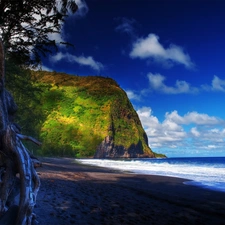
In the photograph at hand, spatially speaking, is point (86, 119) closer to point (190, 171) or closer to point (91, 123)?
point (91, 123)

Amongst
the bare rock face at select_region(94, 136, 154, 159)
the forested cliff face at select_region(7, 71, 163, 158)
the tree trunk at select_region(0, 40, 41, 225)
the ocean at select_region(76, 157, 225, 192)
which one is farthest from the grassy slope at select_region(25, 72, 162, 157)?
the tree trunk at select_region(0, 40, 41, 225)

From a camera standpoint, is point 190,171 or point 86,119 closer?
point 190,171

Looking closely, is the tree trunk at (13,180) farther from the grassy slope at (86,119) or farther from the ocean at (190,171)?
the grassy slope at (86,119)

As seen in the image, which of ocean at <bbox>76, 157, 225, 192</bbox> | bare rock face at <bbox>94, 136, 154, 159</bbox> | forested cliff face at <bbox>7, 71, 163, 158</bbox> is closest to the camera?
ocean at <bbox>76, 157, 225, 192</bbox>

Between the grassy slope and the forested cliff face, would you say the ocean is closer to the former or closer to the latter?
the forested cliff face

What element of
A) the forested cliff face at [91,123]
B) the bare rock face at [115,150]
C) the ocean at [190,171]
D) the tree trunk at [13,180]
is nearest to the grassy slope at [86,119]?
the forested cliff face at [91,123]

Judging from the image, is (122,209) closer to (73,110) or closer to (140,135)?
(73,110)

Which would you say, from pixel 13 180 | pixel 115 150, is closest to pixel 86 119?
pixel 115 150

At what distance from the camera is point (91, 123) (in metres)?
123

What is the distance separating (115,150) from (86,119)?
23.0 meters

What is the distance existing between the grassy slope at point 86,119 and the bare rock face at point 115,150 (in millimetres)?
2315

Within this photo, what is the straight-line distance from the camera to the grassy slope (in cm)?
10538

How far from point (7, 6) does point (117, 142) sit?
4577 inches

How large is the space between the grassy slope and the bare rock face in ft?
7.59
